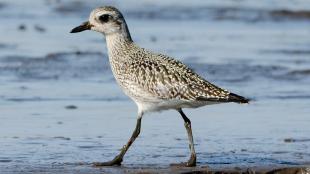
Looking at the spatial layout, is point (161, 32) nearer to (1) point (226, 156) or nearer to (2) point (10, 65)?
(2) point (10, 65)

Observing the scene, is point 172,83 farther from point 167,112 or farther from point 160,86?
point 167,112

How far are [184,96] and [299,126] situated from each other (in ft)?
7.67

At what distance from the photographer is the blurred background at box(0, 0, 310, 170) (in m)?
9.46

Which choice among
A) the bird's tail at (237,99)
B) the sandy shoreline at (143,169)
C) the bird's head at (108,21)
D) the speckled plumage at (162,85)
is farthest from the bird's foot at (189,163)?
the bird's head at (108,21)

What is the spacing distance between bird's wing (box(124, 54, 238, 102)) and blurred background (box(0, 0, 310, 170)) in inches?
24.2

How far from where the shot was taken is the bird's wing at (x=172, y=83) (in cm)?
877

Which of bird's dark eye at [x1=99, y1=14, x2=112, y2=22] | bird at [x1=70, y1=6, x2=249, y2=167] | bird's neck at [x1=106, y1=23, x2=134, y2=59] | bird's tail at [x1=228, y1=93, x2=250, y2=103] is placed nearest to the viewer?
bird's tail at [x1=228, y1=93, x2=250, y2=103]

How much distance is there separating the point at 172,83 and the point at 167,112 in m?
2.47

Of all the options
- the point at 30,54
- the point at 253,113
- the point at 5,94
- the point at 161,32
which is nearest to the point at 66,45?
the point at 30,54

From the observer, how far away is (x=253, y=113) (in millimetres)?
11398

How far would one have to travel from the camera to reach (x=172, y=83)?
8.83m

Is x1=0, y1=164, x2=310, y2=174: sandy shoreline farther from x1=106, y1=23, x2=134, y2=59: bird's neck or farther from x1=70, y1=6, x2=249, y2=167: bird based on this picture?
x1=106, y1=23, x2=134, y2=59: bird's neck

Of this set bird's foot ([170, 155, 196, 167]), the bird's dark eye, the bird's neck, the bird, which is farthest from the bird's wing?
the bird's dark eye

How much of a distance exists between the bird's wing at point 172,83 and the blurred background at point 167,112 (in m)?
0.61
